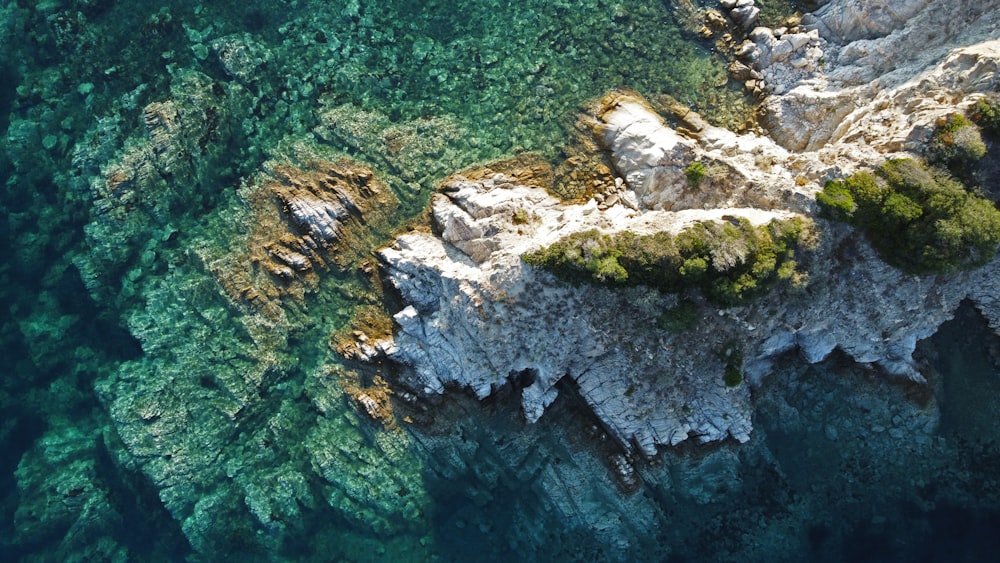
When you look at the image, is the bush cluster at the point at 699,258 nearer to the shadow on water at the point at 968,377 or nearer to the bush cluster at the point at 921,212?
the bush cluster at the point at 921,212

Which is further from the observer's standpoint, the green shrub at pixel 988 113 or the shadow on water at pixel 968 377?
the shadow on water at pixel 968 377

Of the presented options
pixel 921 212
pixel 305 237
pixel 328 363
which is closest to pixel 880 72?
pixel 921 212

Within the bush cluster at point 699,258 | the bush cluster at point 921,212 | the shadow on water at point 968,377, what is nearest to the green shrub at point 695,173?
the bush cluster at point 699,258

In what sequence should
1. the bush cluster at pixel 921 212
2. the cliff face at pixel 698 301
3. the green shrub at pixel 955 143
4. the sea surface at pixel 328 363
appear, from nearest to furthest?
1. the green shrub at pixel 955 143
2. the bush cluster at pixel 921 212
3. the cliff face at pixel 698 301
4. the sea surface at pixel 328 363

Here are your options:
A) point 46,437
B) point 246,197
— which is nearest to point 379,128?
point 246,197

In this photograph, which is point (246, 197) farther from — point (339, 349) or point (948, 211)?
point (948, 211)

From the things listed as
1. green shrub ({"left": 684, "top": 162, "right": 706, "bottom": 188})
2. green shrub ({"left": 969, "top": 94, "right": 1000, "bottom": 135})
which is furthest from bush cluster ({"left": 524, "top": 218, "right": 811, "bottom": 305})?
green shrub ({"left": 969, "top": 94, "right": 1000, "bottom": 135})
